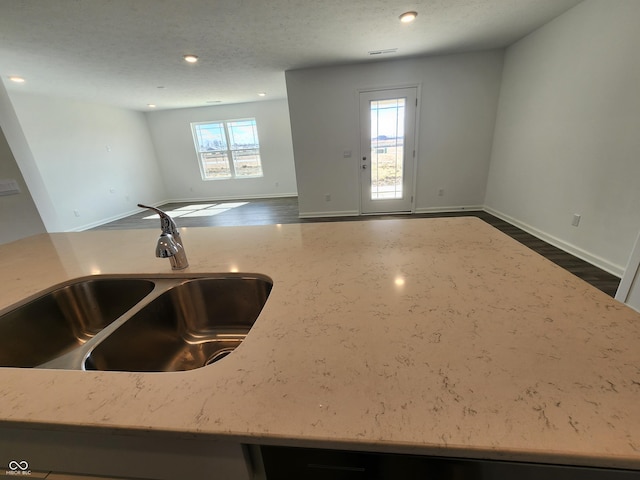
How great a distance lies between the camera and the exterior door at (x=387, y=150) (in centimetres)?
397

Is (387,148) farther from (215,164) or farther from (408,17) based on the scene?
(215,164)

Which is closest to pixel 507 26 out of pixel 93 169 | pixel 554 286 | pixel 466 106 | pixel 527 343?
pixel 466 106

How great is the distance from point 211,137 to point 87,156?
8.75ft

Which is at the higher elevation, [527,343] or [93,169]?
[93,169]

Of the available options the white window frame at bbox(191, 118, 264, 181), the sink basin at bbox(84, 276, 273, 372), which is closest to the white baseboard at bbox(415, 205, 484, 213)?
the sink basin at bbox(84, 276, 273, 372)

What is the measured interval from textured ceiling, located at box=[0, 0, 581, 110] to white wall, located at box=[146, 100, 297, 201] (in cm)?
237

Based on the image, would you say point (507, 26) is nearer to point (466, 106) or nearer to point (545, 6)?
point (545, 6)

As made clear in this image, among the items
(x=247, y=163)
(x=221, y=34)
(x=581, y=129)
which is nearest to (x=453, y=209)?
(x=581, y=129)

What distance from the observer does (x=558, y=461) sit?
1.10 feet

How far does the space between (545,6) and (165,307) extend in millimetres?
4006

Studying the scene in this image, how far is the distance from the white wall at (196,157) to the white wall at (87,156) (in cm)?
47

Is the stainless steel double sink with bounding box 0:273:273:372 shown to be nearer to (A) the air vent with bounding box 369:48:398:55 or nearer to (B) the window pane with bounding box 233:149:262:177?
(A) the air vent with bounding box 369:48:398:55

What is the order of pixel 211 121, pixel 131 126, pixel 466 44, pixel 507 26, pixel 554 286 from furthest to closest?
1. pixel 211 121
2. pixel 131 126
3. pixel 466 44
4. pixel 507 26
5. pixel 554 286

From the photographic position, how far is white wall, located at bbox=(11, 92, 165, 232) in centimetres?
436
